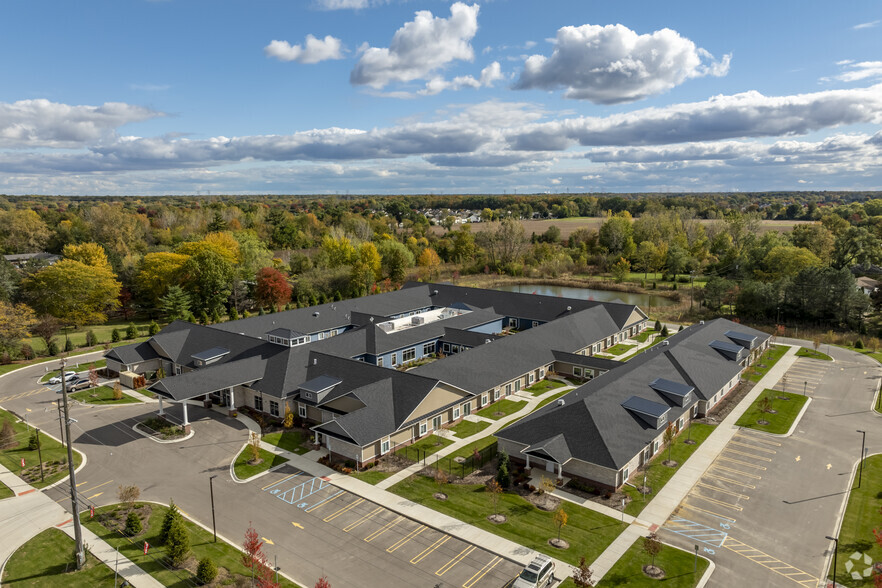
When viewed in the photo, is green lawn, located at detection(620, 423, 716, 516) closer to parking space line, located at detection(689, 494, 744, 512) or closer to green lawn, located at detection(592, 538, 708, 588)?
parking space line, located at detection(689, 494, 744, 512)

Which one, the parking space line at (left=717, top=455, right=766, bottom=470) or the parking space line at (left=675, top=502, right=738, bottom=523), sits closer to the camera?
the parking space line at (left=675, top=502, right=738, bottom=523)

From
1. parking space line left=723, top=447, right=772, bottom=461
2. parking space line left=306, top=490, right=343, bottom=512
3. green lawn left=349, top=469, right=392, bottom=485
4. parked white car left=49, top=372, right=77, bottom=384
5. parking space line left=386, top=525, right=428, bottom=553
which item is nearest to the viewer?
parking space line left=386, top=525, right=428, bottom=553

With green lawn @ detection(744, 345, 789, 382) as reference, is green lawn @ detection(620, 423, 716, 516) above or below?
below

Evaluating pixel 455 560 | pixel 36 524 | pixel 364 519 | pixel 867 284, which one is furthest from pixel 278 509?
pixel 867 284

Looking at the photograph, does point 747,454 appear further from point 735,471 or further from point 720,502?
point 720,502

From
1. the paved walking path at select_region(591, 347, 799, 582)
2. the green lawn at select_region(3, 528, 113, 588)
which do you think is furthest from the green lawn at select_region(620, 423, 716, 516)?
the green lawn at select_region(3, 528, 113, 588)

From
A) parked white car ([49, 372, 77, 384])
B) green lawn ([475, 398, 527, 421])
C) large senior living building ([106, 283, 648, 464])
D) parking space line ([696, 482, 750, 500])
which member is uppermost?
large senior living building ([106, 283, 648, 464])
